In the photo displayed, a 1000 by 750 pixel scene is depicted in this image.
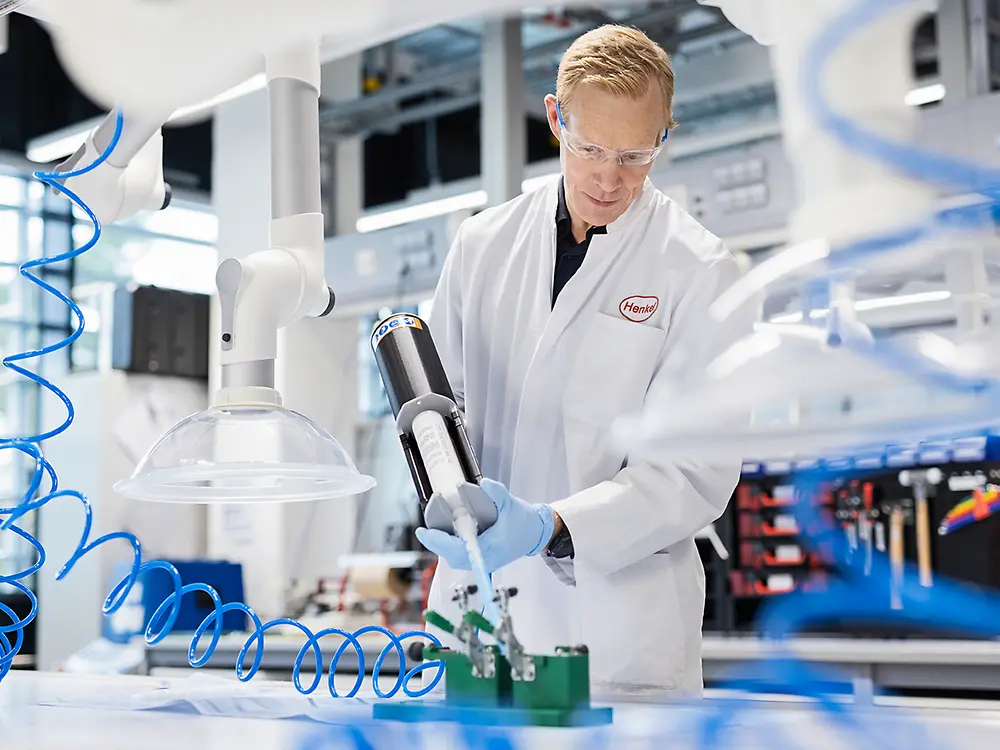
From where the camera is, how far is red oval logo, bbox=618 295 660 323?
1.61 meters

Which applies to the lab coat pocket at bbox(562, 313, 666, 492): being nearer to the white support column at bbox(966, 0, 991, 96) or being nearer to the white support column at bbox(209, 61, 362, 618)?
the white support column at bbox(966, 0, 991, 96)

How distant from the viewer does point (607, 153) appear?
1504 mm

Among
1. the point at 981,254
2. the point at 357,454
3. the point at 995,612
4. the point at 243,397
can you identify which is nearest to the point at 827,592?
the point at 995,612

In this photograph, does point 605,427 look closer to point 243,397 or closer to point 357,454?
point 243,397

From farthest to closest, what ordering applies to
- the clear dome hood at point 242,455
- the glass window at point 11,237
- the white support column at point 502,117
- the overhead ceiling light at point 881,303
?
the glass window at point 11,237
the white support column at point 502,117
the clear dome hood at point 242,455
the overhead ceiling light at point 881,303

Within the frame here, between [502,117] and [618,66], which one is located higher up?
[502,117]

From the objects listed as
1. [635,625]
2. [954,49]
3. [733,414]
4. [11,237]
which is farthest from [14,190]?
[733,414]

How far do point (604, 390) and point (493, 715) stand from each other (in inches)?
27.7

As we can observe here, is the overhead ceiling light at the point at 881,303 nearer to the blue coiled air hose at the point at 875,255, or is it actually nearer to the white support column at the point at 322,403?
the blue coiled air hose at the point at 875,255

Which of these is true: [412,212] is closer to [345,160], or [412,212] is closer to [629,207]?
[345,160]

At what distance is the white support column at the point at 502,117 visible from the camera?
396 centimetres

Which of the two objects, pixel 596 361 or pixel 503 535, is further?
pixel 596 361

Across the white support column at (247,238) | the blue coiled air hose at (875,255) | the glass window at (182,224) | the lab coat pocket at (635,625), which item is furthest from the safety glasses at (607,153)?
the glass window at (182,224)

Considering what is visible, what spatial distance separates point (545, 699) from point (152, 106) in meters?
0.58
